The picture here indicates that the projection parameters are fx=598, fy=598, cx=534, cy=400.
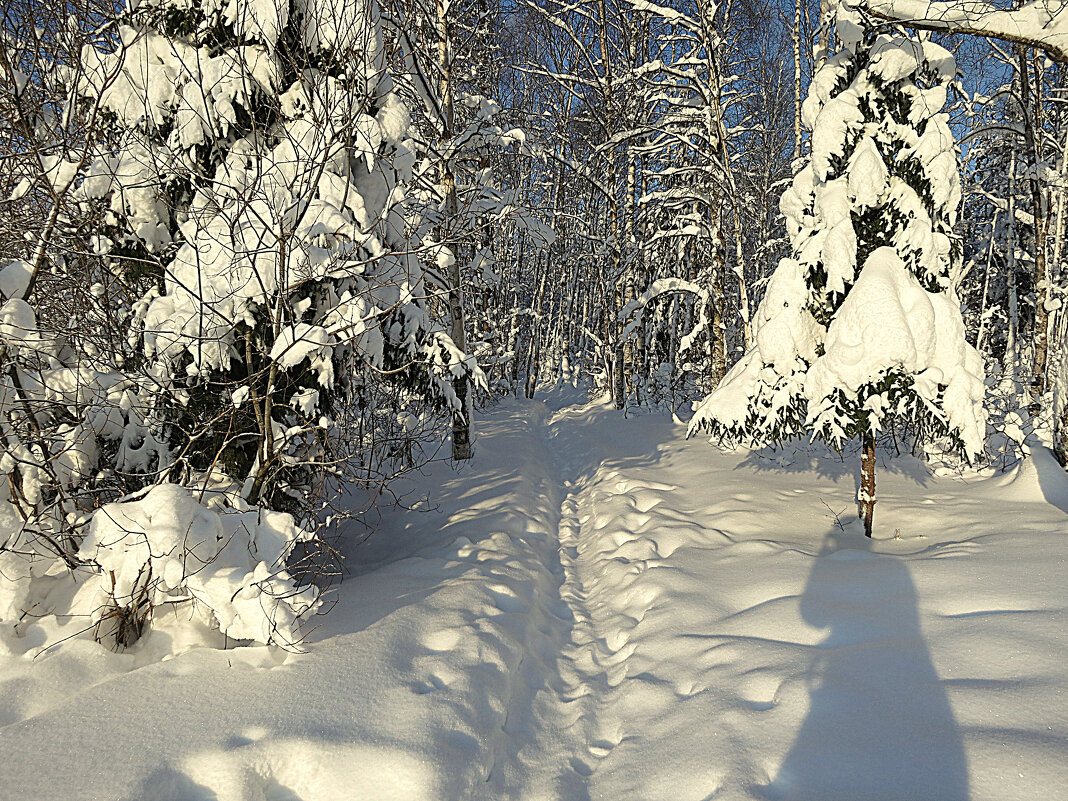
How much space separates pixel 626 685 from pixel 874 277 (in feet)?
13.8

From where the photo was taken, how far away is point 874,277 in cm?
545

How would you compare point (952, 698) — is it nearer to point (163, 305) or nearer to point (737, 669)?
point (737, 669)

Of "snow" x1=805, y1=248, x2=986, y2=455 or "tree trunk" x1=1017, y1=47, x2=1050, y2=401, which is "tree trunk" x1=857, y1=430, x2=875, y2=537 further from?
"tree trunk" x1=1017, y1=47, x2=1050, y2=401

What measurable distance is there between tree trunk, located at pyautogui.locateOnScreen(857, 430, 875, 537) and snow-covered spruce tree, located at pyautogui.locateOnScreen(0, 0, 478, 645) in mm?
4581

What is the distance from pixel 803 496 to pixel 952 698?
4.58 m

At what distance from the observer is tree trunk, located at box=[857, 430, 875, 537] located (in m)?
5.80

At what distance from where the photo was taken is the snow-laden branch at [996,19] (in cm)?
414

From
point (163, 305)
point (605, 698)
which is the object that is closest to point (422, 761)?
point (605, 698)

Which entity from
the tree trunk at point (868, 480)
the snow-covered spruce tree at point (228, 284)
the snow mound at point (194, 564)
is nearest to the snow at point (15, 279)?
the snow-covered spruce tree at point (228, 284)

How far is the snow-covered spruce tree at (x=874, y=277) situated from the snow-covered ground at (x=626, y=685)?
3.97 feet

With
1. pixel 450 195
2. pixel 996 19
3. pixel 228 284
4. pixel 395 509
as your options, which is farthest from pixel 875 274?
pixel 450 195

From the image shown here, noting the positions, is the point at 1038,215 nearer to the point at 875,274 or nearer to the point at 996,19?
the point at 875,274

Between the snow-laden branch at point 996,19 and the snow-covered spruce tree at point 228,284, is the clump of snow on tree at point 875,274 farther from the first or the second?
the snow-covered spruce tree at point 228,284

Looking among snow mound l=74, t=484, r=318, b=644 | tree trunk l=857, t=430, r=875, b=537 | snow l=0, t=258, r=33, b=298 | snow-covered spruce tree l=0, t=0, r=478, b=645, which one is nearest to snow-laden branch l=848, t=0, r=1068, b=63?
tree trunk l=857, t=430, r=875, b=537
